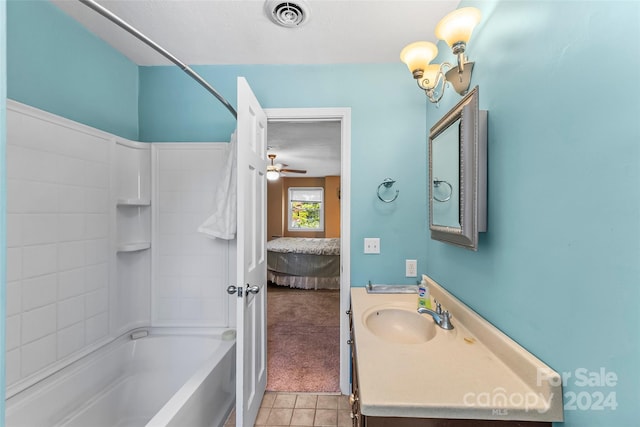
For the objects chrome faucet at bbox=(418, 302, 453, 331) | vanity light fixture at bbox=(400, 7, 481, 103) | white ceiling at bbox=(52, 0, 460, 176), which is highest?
white ceiling at bbox=(52, 0, 460, 176)

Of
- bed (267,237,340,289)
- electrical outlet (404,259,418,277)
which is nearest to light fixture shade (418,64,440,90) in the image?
electrical outlet (404,259,418,277)

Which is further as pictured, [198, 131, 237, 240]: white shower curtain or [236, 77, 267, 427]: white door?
[198, 131, 237, 240]: white shower curtain

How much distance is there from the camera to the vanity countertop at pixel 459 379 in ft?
2.29

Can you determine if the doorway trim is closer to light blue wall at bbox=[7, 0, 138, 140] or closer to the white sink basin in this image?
the white sink basin

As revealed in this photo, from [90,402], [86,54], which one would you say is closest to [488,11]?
[86,54]

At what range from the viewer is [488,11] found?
1.05 m

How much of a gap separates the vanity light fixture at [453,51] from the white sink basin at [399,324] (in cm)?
111

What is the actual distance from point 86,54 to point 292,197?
5477 mm

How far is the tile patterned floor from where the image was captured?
1.66 meters

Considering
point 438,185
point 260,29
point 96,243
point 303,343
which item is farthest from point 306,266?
point 260,29

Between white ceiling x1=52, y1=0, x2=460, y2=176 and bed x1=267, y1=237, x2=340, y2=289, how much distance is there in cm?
318

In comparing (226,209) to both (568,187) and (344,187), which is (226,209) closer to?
(344,187)

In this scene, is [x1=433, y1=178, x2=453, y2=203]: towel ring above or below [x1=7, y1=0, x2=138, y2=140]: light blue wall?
below

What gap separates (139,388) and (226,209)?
1319 millimetres
